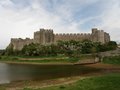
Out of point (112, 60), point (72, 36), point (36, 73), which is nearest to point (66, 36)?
point (72, 36)

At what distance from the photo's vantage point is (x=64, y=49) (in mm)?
110562

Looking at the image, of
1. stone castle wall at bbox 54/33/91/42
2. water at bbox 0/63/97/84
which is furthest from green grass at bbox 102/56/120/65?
stone castle wall at bbox 54/33/91/42

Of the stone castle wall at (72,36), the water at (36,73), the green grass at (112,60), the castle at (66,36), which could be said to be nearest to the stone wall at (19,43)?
the castle at (66,36)

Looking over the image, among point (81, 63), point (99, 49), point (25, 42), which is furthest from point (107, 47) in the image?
point (25, 42)

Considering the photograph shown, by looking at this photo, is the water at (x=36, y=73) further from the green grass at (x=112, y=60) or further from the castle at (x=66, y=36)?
the castle at (x=66, y=36)

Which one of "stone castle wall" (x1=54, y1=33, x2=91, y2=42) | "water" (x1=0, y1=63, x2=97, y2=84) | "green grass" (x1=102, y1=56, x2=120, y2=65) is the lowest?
"water" (x1=0, y1=63, x2=97, y2=84)

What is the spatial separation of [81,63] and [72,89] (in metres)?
57.2

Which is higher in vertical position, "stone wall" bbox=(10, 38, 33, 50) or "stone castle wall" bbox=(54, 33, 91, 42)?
"stone castle wall" bbox=(54, 33, 91, 42)

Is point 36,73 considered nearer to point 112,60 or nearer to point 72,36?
point 112,60

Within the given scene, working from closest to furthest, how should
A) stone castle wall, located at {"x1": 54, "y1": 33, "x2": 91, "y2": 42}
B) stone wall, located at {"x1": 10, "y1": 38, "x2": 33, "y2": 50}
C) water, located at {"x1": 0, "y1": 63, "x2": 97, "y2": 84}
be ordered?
water, located at {"x1": 0, "y1": 63, "x2": 97, "y2": 84}
stone castle wall, located at {"x1": 54, "y1": 33, "x2": 91, "y2": 42}
stone wall, located at {"x1": 10, "y1": 38, "x2": 33, "y2": 50}

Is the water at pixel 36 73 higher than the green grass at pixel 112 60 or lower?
lower

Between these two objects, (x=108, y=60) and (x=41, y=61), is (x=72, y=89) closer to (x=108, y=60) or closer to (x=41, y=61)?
(x=108, y=60)

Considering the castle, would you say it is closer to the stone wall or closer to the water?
the stone wall

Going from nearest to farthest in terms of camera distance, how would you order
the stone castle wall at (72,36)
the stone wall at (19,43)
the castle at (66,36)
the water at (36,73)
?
the water at (36,73) → the castle at (66,36) → the stone castle wall at (72,36) → the stone wall at (19,43)
